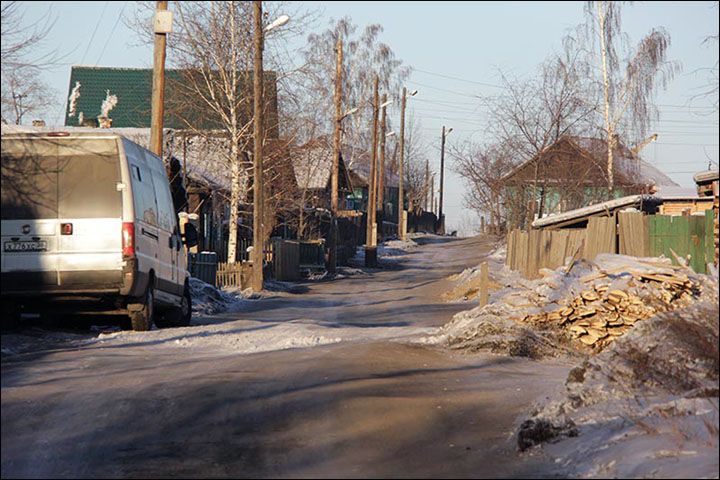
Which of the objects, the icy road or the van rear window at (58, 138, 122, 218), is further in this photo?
the van rear window at (58, 138, 122, 218)

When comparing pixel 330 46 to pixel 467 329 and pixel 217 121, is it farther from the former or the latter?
pixel 467 329

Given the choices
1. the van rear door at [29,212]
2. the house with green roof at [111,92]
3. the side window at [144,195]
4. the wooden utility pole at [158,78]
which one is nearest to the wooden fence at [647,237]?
the side window at [144,195]

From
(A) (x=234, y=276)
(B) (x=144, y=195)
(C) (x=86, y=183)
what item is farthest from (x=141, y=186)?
(A) (x=234, y=276)

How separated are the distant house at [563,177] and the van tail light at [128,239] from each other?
22862mm

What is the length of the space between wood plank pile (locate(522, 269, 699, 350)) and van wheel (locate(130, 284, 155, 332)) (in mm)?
5752

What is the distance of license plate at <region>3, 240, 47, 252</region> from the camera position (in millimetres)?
12492

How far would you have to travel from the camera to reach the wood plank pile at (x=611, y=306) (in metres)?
13.1

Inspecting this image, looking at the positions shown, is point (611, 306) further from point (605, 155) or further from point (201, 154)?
point (605, 155)

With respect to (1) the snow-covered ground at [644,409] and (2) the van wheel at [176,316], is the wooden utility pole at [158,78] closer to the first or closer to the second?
(2) the van wheel at [176,316]

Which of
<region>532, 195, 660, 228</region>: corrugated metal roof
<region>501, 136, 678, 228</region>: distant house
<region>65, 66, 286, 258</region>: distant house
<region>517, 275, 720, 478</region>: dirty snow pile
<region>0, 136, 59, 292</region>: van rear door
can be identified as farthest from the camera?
<region>501, 136, 678, 228</region>: distant house

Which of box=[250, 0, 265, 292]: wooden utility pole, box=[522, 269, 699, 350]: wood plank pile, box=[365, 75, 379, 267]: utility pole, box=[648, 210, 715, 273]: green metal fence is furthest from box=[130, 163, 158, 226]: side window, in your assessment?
box=[365, 75, 379, 267]: utility pole

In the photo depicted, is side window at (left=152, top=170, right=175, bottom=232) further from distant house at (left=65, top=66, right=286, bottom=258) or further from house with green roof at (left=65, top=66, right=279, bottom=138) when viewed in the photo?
house with green roof at (left=65, top=66, right=279, bottom=138)

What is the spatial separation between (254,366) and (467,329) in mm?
4100

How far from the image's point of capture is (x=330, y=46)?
65.2 m
